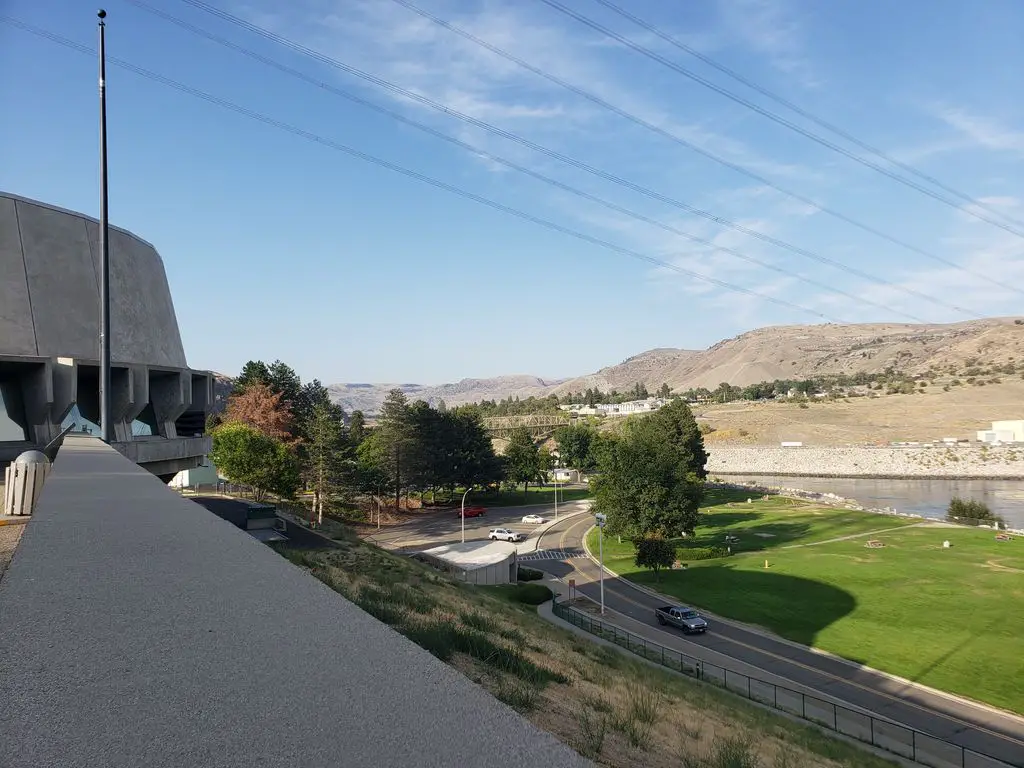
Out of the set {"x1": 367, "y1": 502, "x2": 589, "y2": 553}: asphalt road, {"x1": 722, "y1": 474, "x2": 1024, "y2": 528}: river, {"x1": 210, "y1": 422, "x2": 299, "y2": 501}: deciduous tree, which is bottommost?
{"x1": 722, "y1": 474, "x2": 1024, "y2": 528}: river

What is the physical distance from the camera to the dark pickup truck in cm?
3247

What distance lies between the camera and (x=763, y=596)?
129ft

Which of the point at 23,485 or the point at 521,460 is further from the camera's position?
the point at 521,460

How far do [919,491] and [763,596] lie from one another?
82.1m

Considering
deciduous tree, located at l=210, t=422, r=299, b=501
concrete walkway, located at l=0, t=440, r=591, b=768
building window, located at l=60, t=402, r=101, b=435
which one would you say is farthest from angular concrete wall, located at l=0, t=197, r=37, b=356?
deciduous tree, located at l=210, t=422, r=299, b=501

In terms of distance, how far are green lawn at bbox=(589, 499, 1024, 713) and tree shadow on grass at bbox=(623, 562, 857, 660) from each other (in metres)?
0.06

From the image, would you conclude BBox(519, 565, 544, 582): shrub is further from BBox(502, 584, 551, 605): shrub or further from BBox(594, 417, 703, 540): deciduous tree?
BBox(594, 417, 703, 540): deciduous tree

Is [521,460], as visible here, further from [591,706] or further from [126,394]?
[591,706]

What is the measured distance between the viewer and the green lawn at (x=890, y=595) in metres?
28.5

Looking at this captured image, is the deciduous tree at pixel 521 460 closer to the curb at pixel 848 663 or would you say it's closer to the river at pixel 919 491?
the river at pixel 919 491

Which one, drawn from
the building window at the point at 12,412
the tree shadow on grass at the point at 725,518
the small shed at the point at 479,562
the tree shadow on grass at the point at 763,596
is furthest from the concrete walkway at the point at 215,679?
the tree shadow on grass at the point at 725,518

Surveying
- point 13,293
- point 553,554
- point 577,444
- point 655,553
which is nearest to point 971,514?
point 655,553

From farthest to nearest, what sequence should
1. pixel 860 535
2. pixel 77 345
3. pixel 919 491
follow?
pixel 919 491
pixel 860 535
pixel 77 345

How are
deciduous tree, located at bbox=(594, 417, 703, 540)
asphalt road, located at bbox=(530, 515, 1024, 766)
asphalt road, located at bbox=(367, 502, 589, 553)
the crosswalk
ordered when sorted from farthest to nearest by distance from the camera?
asphalt road, located at bbox=(367, 502, 589, 553) < the crosswalk < deciduous tree, located at bbox=(594, 417, 703, 540) < asphalt road, located at bbox=(530, 515, 1024, 766)
